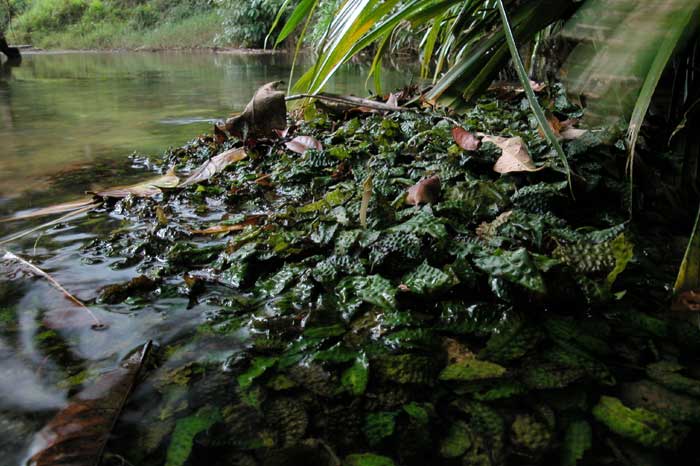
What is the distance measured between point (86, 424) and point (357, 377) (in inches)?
13.9

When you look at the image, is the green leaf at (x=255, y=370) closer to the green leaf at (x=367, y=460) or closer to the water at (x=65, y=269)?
the water at (x=65, y=269)

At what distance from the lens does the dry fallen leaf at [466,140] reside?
52.1 inches

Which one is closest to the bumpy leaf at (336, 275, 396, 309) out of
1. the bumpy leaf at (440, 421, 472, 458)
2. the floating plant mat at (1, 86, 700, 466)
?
the floating plant mat at (1, 86, 700, 466)

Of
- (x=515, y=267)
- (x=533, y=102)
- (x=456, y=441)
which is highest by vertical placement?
(x=533, y=102)

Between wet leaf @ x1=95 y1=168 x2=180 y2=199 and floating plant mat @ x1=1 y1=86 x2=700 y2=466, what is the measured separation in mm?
240

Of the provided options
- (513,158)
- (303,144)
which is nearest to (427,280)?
(513,158)

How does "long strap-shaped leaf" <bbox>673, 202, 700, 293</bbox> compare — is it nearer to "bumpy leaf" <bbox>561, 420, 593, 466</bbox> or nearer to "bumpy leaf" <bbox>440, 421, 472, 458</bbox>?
"bumpy leaf" <bbox>561, 420, 593, 466</bbox>

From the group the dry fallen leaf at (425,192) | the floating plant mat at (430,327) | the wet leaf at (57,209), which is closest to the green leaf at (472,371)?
the floating plant mat at (430,327)

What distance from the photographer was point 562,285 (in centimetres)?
82

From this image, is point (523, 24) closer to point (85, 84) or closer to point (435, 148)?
point (435, 148)

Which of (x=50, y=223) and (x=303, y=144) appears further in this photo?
(x=303, y=144)

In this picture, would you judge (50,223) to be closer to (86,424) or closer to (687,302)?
(86,424)

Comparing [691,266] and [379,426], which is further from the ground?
[691,266]

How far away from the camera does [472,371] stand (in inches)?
28.0
